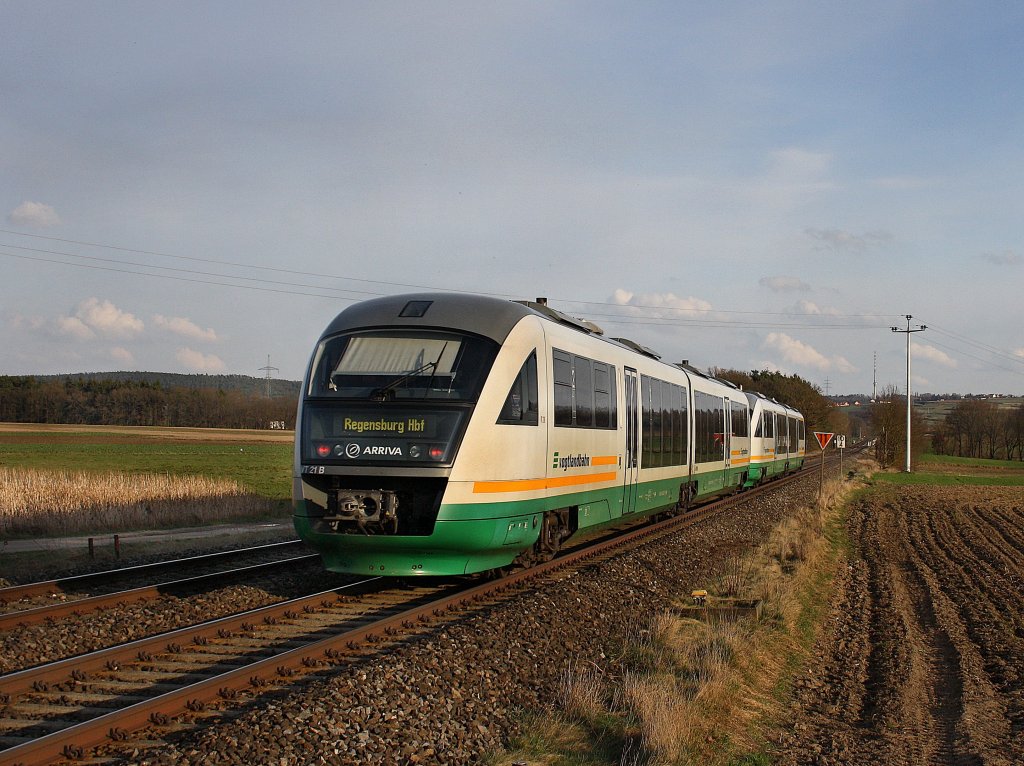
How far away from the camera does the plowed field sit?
23.0 feet

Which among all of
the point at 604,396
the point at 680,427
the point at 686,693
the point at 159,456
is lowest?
the point at 159,456

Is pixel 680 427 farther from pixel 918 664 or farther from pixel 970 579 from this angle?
pixel 918 664

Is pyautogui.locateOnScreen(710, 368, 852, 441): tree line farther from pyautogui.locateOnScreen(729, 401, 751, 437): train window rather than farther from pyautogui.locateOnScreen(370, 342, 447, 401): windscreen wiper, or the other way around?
pyautogui.locateOnScreen(370, 342, 447, 401): windscreen wiper

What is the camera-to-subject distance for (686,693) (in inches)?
291

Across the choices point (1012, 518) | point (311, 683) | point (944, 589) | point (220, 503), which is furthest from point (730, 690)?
point (1012, 518)

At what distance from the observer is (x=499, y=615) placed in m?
9.30

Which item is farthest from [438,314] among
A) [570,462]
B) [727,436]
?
[727,436]

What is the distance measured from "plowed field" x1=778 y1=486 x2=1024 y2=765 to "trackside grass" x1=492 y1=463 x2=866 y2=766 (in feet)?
1.03

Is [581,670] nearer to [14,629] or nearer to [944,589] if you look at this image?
[14,629]

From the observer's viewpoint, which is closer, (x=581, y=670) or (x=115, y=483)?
(x=581, y=670)

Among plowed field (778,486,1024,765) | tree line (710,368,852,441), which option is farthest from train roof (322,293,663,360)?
tree line (710,368,852,441)

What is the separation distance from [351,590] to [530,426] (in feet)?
9.62

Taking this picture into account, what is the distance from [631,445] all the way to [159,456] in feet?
147

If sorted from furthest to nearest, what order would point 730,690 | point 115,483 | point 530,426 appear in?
point 115,483
point 530,426
point 730,690
